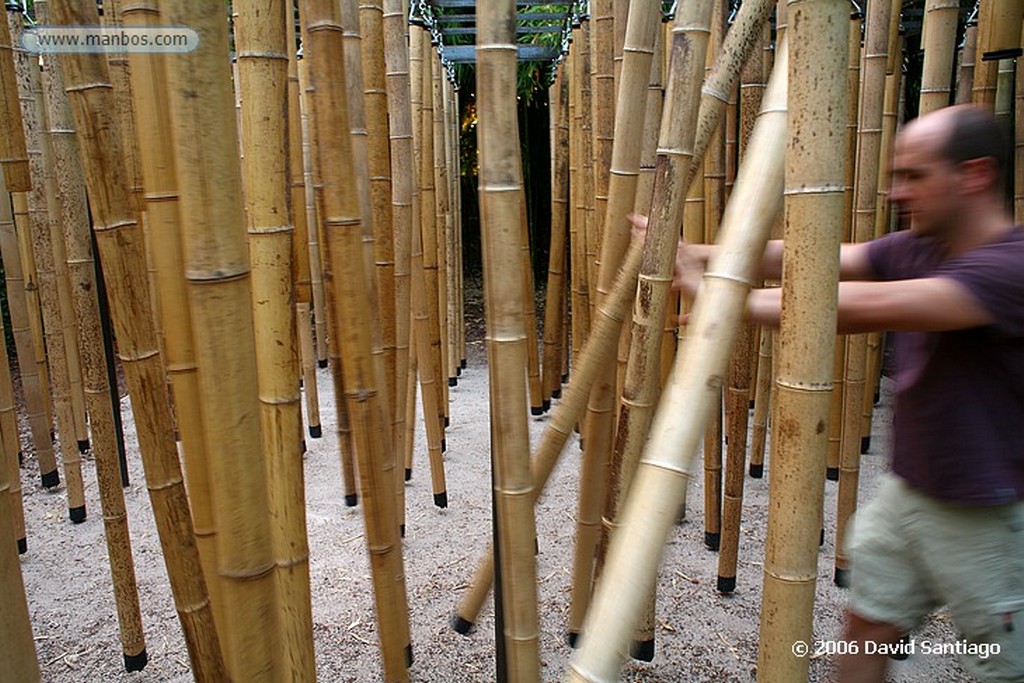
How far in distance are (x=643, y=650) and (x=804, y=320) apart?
141 centimetres

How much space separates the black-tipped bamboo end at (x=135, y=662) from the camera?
2.03 m

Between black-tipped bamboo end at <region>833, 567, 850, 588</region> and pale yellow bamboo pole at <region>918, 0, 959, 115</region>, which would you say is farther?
black-tipped bamboo end at <region>833, 567, 850, 588</region>

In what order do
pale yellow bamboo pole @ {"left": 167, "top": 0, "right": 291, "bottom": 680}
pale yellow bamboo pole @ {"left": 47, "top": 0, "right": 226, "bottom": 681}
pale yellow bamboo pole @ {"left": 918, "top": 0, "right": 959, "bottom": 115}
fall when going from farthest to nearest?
pale yellow bamboo pole @ {"left": 918, "top": 0, "right": 959, "bottom": 115} < pale yellow bamboo pole @ {"left": 47, "top": 0, "right": 226, "bottom": 681} < pale yellow bamboo pole @ {"left": 167, "top": 0, "right": 291, "bottom": 680}

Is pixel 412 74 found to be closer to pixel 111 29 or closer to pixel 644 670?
pixel 111 29

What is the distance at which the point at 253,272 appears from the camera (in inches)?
39.5

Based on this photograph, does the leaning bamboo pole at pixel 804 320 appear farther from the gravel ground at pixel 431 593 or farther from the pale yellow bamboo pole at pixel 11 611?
the gravel ground at pixel 431 593

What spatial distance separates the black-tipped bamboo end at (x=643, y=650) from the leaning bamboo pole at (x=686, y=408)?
1.26m

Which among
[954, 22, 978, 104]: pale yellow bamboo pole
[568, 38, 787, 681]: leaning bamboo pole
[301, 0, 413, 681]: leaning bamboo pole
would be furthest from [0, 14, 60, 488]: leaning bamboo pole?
[954, 22, 978, 104]: pale yellow bamboo pole

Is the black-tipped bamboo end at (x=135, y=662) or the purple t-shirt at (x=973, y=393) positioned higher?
the purple t-shirt at (x=973, y=393)

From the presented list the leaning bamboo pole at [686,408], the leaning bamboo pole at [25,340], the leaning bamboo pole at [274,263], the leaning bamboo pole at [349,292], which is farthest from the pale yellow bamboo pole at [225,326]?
the leaning bamboo pole at [25,340]

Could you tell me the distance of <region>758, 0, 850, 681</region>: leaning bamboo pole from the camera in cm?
80

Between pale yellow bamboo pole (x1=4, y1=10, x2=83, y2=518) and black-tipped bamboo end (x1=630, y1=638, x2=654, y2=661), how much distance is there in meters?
2.06

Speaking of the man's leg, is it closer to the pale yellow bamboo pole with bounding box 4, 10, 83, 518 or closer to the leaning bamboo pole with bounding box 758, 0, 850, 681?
the leaning bamboo pole with bounding box 758, 0, 850, 681

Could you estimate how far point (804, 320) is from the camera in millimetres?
846
